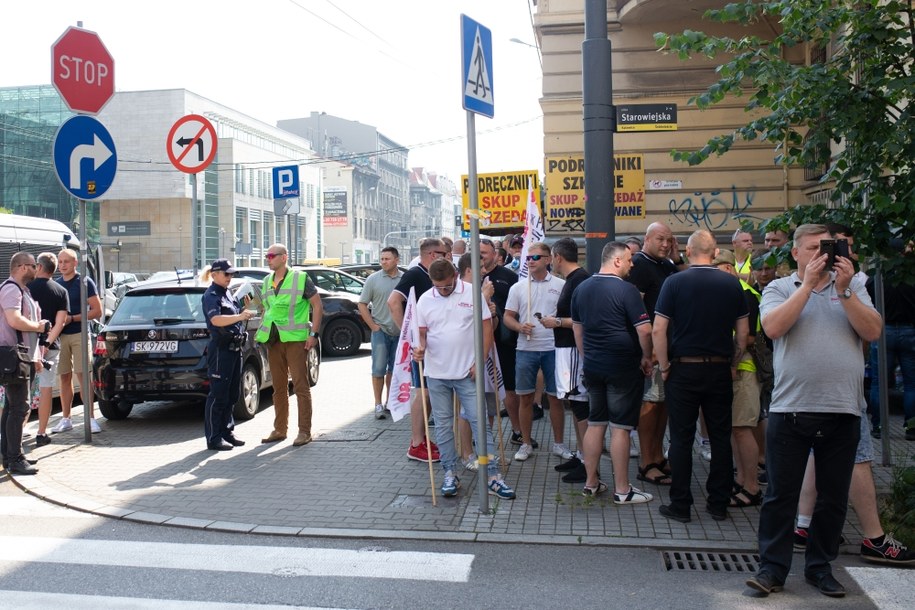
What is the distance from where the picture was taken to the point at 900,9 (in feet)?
19.6

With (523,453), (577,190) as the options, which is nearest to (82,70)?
(523,453)

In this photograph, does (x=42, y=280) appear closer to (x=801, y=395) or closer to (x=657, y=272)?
(x=657, y=272)

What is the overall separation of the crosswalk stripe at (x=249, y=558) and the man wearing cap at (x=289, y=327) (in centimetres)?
301

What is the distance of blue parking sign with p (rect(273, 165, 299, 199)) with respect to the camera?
13.7 metres

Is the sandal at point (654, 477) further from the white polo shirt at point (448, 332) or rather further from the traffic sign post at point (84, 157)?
the traffic sign post at point (84, 157)

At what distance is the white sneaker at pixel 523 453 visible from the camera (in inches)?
302

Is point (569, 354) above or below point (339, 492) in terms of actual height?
above

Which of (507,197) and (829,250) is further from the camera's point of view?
(507,197)

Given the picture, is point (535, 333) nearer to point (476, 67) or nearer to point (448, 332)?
point (448, 332)

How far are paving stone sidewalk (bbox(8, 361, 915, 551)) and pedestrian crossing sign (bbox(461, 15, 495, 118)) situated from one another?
290cm

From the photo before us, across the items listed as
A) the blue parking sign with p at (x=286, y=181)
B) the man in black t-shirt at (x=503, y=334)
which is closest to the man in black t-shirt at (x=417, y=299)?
the man in black t-shirt at (x=503, y=334)

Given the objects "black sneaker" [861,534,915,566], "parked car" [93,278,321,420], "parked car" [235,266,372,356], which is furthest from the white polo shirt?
"parked car" [235,266,372,356]

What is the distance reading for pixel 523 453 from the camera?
7.71 meters

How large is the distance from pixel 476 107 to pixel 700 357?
2330 millimetres
